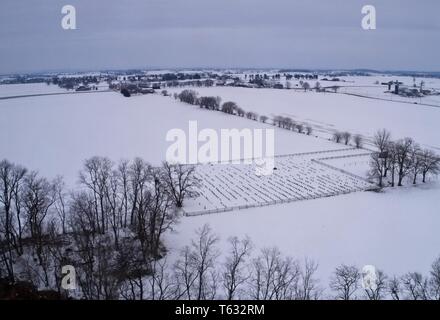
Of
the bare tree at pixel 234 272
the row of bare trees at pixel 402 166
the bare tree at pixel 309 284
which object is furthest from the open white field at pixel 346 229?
the row of bare trees at pixel 402 166

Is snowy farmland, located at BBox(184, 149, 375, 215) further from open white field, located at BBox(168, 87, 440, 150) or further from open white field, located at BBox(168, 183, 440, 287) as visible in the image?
open white field, located at BBox(168, 87, 440, 150)

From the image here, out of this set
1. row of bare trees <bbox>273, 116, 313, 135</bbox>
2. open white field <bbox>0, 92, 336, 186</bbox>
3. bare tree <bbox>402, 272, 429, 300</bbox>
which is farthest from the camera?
row of bare trees <bbox>273, 116, 313, 135</bbox>

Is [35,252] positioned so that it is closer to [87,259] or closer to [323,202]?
[87,259]

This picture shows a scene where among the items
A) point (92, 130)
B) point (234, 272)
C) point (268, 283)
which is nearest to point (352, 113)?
point (92, 130)

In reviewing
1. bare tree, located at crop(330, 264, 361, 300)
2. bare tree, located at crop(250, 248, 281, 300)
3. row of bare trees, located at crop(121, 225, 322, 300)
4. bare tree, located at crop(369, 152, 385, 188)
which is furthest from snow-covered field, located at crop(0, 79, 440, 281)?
bare tree, located at crop(250, 248, 281, 300)

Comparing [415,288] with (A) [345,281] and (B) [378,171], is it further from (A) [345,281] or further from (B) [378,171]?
(B) [378,171]

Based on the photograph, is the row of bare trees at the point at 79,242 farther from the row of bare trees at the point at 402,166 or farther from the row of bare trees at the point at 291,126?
the row of bare trees at the point at 291,126
